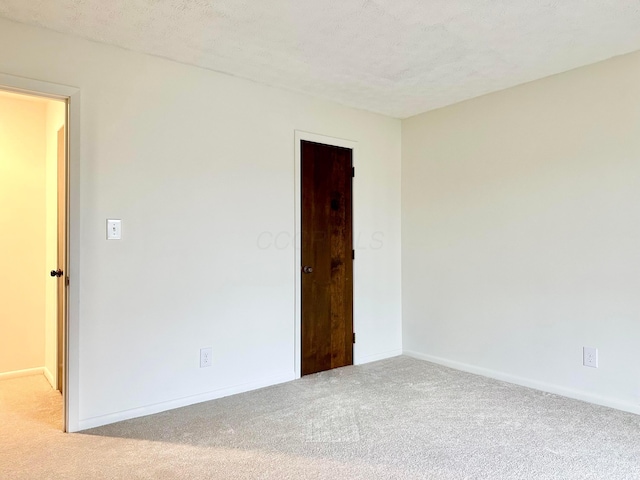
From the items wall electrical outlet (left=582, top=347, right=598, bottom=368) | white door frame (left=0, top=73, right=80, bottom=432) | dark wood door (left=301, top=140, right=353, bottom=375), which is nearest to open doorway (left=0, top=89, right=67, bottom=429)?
white door frame (left=0, top=73, right=80, bottom=432)

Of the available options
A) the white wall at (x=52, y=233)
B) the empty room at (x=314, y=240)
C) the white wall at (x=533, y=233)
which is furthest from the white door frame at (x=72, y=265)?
the white wall at (x=533, y=233)

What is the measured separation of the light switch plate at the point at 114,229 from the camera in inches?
104

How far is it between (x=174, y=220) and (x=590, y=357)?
2.97 m

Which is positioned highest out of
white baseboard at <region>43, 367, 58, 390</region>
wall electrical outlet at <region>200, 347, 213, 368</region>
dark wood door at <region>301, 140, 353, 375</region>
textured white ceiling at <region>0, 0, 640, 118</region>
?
textured white ceiling at <region>0, 0, 640, 118</region>

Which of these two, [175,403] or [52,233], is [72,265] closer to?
[175,403]

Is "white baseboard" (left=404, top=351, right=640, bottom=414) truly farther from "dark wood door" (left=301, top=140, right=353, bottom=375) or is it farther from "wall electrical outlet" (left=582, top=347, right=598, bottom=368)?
"dark wood door" (left=301, top=140, right=353, bottom=375)

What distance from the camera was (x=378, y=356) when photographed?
13.4ft

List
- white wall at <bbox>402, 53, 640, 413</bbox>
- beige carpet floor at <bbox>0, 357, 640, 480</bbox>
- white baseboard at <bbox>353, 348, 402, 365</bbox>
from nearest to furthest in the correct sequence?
beige carpet floor at <bbox>0, 357, 640, 480</bbox> → white wall at <bbox>402, 53, 640, 413</bbox> → white baseboard at <bbox>353, 348, 402, 365</bbox>

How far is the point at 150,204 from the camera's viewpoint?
2.78 metres

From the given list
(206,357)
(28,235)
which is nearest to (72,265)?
(206,357)

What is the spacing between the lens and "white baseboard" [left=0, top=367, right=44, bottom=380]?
3520 mm

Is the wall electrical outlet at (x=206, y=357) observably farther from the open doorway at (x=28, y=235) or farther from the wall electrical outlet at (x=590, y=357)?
the wall electrical outlet at (x=590, y=357)

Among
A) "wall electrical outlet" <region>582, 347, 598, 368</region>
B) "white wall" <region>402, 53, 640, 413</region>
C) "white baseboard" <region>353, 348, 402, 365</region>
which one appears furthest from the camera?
"white baseboard" <region>353, 348, 402, 365</region>

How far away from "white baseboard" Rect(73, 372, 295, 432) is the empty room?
0.6 inches
